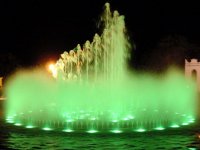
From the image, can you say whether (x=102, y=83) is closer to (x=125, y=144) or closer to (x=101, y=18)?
(x=101, y=18)

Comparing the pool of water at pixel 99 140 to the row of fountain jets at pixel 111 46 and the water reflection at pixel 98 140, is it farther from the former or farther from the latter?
the row of fountain jets at pixel 111 46

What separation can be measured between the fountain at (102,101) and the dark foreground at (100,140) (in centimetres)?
104

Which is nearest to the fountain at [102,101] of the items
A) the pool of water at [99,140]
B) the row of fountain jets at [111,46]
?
the row of fountain jets at [111,46]

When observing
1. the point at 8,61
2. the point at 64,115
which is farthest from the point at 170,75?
the point at 64,115

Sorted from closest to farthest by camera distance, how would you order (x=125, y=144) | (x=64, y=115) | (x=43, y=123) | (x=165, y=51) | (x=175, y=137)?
(x=125, y=144), (x=175, y=137), (x=43, y=123), (x=64, y=115), (x=165, y=51)

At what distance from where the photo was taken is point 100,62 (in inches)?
1321

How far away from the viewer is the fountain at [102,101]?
23.2 metres

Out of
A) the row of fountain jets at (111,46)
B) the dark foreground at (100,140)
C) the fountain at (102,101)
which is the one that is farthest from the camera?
the row of fountain jets at (111,46)

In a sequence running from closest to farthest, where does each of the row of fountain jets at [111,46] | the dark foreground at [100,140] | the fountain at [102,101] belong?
→ 1. the dark foreground at [100,140]
2. the fountain at [102,101]
3. the row of fountain jets at [111,46]

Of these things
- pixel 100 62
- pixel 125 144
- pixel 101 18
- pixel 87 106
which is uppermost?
pixel 101 18

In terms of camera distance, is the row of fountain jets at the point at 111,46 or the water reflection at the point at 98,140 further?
the row of fountain jets at the point at 111,46

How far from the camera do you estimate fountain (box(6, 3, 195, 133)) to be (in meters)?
23.2

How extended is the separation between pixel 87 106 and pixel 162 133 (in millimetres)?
12285

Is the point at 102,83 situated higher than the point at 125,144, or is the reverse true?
the point at 102,83
